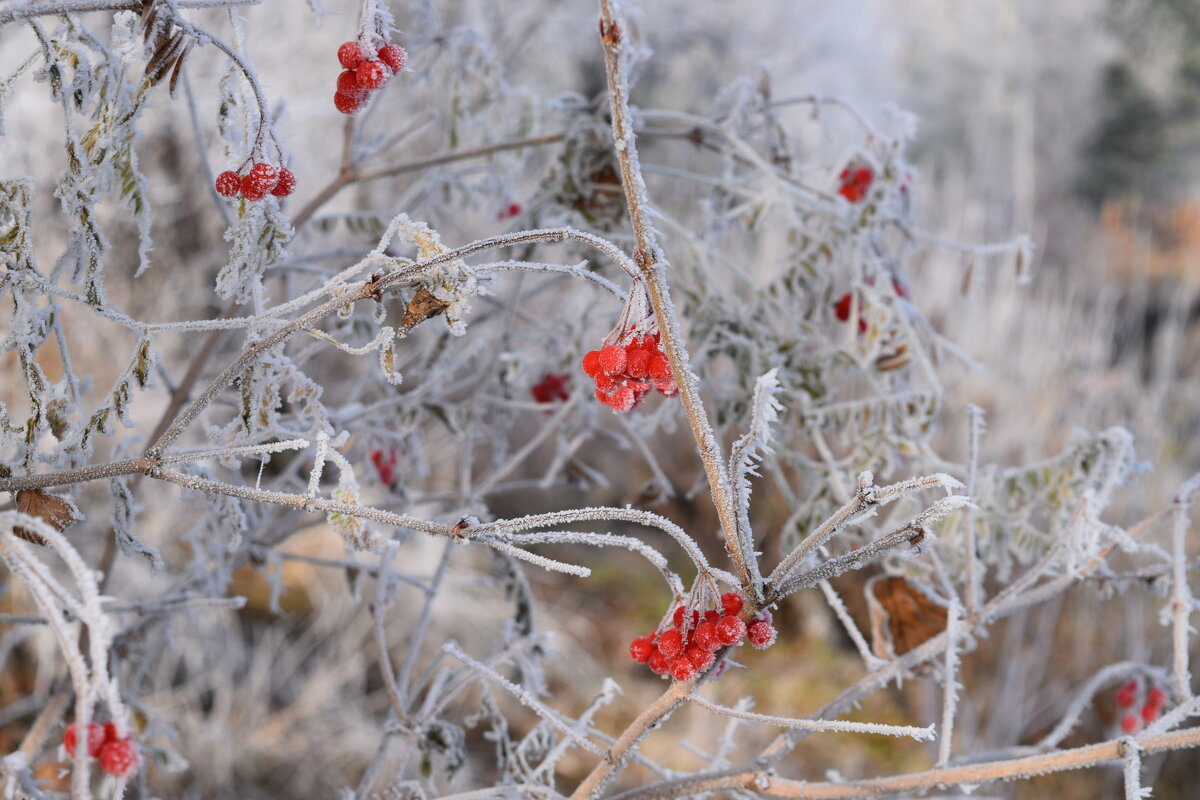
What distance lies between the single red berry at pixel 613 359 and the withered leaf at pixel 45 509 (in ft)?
1.38

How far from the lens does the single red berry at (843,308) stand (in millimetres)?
1219

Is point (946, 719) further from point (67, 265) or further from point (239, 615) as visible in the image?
point (239, 615)

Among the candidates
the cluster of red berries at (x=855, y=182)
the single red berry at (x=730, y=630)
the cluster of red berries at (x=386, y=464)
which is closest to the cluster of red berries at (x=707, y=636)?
the single red berry at (x=730, y=630)

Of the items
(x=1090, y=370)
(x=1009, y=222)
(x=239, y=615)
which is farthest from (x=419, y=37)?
(x=1009, y=222)

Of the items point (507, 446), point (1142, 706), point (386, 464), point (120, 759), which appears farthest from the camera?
point (507, 446)

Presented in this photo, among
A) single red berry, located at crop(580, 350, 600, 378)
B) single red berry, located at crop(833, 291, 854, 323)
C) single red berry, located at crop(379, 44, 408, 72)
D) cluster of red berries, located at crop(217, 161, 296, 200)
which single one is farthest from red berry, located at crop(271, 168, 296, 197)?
single red berry, located at crop(833, 291, 854, 323)

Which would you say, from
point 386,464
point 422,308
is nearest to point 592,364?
point 422,308

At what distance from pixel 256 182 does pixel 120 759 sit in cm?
40

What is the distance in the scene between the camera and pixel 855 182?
124cm

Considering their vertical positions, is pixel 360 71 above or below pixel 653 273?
above

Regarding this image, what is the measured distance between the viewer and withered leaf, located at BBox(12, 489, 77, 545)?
0.71 metres

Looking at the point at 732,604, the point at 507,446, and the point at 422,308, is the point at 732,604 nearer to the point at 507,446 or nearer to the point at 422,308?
the point at 422,308

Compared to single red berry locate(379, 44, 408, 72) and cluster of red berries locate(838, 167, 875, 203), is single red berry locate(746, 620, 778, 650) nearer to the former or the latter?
single red berry locate(379, 44, 408, 72)

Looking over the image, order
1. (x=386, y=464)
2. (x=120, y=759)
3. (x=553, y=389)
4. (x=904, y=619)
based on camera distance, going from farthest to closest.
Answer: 1. (x=553, y=389)
2. (x=386, y=464)
3. (x=904, y=619)
4. (x=120, y=759)
